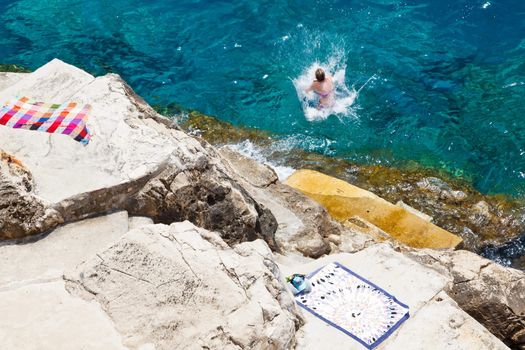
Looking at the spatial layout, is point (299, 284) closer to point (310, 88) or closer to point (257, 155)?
point (257, 155)

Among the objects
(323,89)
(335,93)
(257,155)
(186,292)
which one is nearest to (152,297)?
(186,292)

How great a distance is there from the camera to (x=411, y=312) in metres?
6.05

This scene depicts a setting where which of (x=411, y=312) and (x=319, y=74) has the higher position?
(x=411, y=312)

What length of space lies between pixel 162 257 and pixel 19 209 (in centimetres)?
155

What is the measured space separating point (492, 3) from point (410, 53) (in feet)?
8.68

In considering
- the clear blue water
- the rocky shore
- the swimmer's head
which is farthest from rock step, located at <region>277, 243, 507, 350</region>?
the swimmer's head

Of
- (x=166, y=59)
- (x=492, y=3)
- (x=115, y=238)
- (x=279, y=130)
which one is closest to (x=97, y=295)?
(x=115, y=238)

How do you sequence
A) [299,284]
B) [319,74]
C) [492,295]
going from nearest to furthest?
[299,284]
[492,295]
[319,74]

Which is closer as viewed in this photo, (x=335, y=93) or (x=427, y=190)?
(x=427, y=190)

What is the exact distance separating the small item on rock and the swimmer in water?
6.54 m

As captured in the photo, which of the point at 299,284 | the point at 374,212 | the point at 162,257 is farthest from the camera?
the point at 374,212

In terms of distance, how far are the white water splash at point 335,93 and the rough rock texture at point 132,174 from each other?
5359mm

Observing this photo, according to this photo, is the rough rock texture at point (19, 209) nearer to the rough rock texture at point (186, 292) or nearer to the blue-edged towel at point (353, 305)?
the rough rock texture at point (186, 292)

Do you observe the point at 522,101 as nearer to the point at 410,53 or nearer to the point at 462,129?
the point at 462,129
